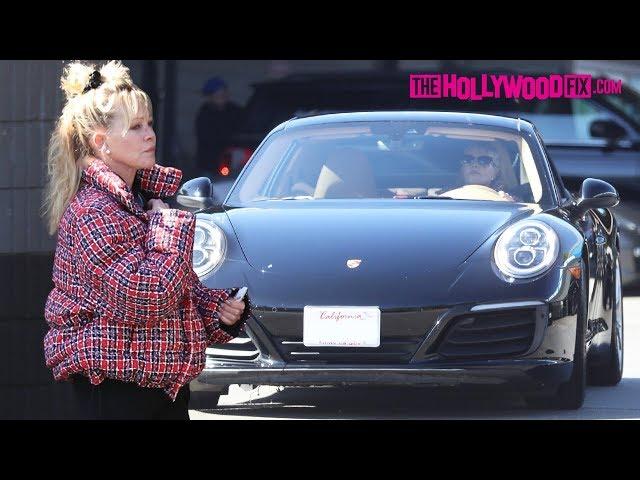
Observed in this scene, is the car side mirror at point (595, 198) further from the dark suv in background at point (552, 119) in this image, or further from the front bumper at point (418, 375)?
the dark suv in background at point (552, 119)

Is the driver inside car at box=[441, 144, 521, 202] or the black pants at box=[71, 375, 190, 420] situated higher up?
the driver inside car at box=[441, 144, 521, 202]

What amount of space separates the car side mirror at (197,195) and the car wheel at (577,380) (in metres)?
1.83

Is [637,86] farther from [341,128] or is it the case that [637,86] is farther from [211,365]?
[211,365]

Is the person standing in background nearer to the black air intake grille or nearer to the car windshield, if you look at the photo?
the car windshield

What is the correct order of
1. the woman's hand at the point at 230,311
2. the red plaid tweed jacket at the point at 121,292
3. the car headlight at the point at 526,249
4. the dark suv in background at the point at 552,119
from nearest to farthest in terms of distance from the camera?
the red plaid tweed jacket at the point at 121,292 < the woman's hand at the point at 230,311 < the car headlight at the point at 526,249 < the dark suv in background at the point at 552,119

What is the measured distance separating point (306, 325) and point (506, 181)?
5.29 ft

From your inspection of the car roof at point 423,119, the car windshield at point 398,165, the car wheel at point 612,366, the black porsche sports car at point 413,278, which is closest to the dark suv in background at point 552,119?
the car roof at point 423,119

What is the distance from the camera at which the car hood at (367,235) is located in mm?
6156

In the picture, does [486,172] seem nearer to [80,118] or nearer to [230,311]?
[230,311]

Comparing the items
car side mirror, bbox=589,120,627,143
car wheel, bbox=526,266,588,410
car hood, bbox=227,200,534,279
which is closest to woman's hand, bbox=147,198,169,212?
car hood, bbox=227,200,534,279

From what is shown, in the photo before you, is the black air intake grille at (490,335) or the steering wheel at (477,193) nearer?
the black air intake grille at (490,335)

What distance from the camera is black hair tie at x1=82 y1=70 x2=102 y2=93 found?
152 inches

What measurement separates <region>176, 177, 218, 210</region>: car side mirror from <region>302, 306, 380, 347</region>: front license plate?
52.5 inches
